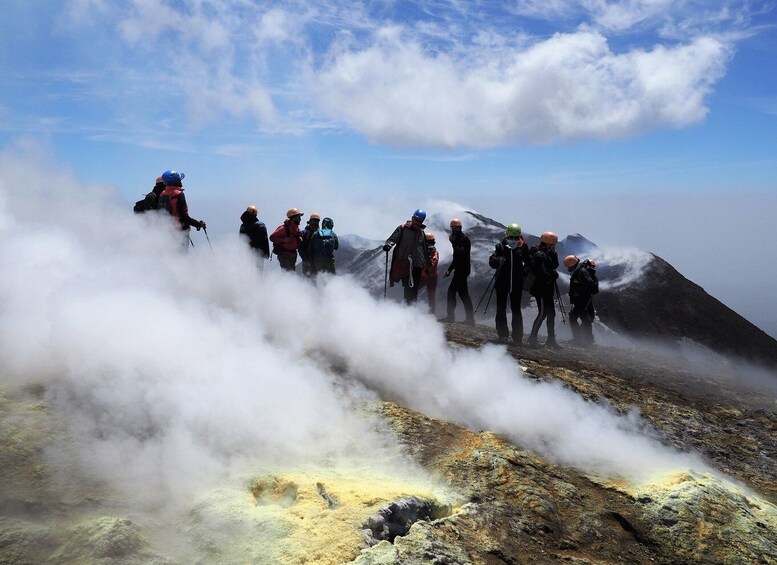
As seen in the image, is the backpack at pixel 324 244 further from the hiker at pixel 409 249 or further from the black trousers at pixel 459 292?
the black trousers at pixel 459 292

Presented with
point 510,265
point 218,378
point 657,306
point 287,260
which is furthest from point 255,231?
point 657,306

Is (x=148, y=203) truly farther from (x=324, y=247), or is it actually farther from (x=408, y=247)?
(x=408, y=247)

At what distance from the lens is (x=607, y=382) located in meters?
9.43

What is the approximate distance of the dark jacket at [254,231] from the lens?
12.7m

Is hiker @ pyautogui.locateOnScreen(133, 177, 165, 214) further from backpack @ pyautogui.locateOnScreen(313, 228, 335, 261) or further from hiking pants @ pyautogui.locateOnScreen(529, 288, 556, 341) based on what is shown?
hiking pants @ pyautogui.locateOnScreen(529, 288, 556, 341)

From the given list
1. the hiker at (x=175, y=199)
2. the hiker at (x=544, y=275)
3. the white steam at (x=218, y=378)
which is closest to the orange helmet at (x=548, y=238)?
the hiker at (x=544, y=275)

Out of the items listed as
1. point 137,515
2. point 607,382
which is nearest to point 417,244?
point 607,382

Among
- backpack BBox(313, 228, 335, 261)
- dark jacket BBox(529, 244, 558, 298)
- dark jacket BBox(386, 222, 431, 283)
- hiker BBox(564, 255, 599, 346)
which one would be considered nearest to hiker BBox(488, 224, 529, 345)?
dark jacket BBox(529, 244, 558, 298)

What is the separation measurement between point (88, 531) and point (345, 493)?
1.79 meters

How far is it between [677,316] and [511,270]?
1095 centimetres

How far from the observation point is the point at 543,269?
11.9 m

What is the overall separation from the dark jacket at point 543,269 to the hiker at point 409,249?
236 centimetres

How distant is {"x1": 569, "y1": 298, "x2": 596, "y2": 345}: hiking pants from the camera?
14.0 m

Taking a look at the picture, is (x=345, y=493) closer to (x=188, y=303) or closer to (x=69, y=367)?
(x=69, y=367)
